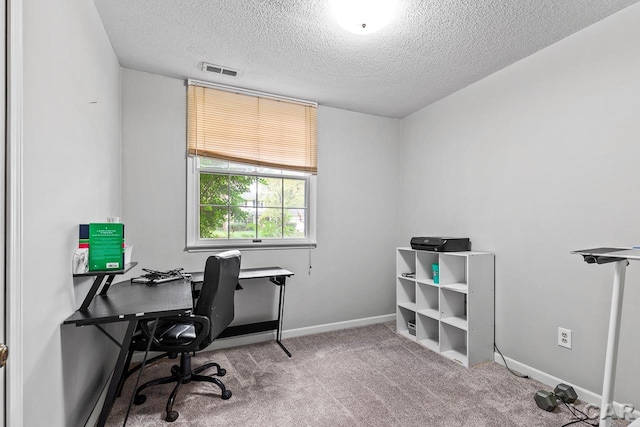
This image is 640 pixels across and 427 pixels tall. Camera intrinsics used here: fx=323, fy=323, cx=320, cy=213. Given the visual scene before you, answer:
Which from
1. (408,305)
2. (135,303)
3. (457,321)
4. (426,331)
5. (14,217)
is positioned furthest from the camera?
(408,305)

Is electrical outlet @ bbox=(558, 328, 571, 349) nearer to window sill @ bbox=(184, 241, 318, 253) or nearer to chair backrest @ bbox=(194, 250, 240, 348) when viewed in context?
window sill @ bbox=(184, 241, 318, 253)

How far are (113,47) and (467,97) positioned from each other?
3070 millimetres

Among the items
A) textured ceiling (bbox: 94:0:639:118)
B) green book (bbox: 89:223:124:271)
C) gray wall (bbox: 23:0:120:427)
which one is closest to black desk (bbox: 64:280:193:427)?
gray wall (bbox: 23:0:120:427)

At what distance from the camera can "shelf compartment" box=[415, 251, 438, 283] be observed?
10.8 ft

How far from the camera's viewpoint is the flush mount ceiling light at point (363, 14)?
192 centimetres

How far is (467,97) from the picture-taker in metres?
3.14

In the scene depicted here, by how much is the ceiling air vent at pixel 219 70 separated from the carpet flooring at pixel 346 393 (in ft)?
8.20

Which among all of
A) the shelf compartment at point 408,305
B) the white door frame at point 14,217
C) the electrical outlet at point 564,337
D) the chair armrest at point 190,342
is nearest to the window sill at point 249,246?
the chair armrest at point 190,342

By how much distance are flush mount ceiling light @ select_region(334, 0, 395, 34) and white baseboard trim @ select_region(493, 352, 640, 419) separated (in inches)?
109

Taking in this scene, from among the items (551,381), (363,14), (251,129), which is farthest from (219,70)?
(551,381)

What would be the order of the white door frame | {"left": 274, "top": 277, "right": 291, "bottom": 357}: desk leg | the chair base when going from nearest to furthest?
the white door frame
the chair base
{"left": 274, "top": 277, "right": 291, "bottom": 357}: desk leg

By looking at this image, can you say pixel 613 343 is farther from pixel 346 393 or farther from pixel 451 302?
pixel 346 393

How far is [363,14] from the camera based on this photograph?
6.53 ft

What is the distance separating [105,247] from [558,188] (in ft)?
9.83
